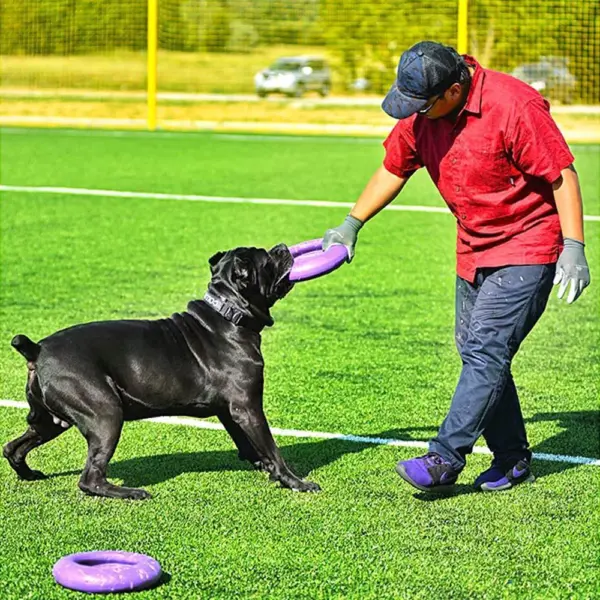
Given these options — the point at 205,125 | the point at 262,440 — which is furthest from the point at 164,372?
the point at 205,125

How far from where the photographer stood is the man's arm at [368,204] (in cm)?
569

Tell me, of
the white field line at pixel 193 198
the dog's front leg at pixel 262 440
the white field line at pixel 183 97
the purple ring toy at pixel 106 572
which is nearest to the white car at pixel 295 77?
the white field line at pixel 183 97

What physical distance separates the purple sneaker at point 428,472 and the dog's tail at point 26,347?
1495 millimetres

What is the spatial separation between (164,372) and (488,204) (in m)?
1.46

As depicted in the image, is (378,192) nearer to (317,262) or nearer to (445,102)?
(317,262)

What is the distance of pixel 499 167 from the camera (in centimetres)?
515

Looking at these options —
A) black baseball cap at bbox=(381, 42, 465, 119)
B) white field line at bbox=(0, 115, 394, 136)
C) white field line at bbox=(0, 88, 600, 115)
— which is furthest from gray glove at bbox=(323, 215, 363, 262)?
white field line at bbox=(0, 88, 600, 115)

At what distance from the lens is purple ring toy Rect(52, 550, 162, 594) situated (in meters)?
4.20

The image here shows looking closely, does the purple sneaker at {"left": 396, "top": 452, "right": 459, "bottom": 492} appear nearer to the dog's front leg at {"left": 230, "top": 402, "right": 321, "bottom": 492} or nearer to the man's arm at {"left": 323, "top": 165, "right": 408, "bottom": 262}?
the dog's front leg at {"left": 230, "top": 402, "right": 321, "bottom": 492}

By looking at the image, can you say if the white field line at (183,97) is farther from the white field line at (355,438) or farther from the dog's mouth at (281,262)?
the dog's mouth at (281,262)

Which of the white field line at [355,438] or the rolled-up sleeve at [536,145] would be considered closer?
the rolled-up sleeve at [536,145]

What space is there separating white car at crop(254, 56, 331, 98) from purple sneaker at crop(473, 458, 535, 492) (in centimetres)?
2407

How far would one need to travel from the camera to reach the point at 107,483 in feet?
17.3

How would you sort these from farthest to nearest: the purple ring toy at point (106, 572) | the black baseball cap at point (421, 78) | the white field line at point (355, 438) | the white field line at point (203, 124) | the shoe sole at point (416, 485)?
the white field line at point (203, 124) → the white field line at point (355, 438) → the shoe sole at point (416, 485) → the black baseball cap at point (421, 78) → the purple ring toy at point (106, 572)
